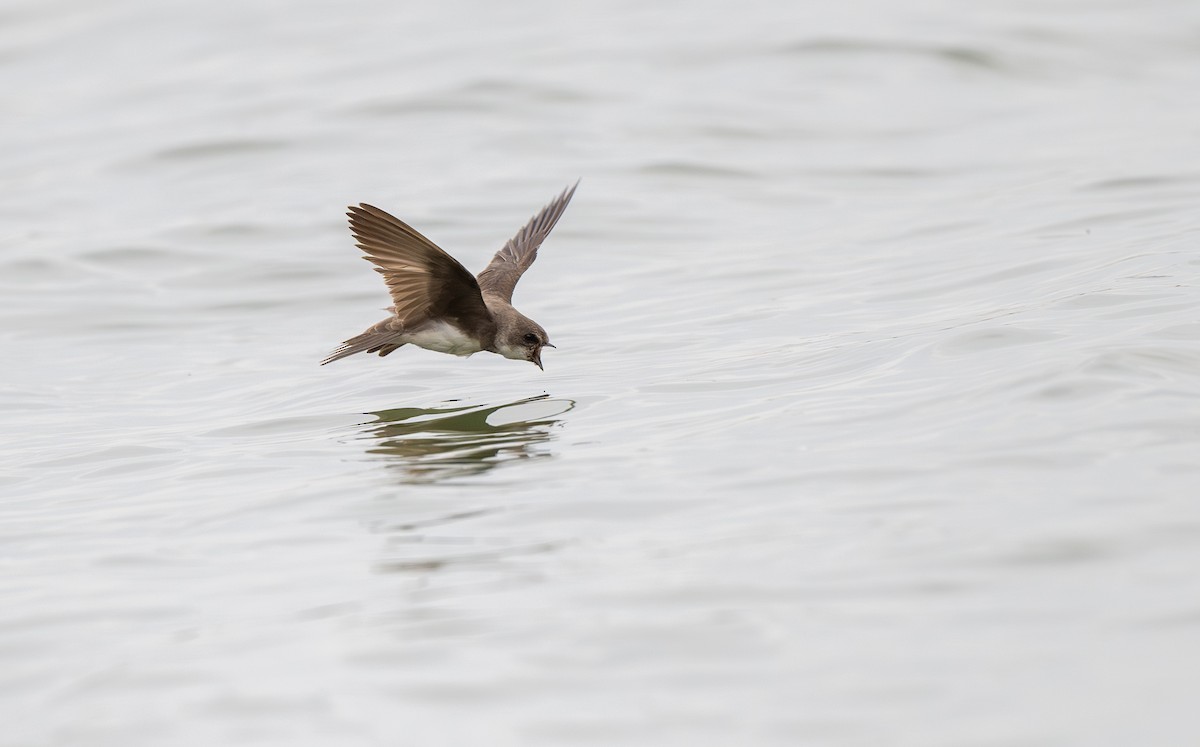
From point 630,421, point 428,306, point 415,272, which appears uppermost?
point 415,272

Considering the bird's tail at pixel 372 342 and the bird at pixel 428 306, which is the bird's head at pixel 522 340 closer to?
the bird at pixel 428 306

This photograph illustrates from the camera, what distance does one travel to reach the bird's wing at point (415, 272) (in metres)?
8.02

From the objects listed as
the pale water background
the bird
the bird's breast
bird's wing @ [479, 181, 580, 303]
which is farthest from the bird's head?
bird's wing @ [479, 181, 580, 303]

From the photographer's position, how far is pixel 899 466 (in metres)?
6.43

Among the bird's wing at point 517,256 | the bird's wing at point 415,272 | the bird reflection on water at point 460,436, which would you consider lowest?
the bird reflection on water at point 460,436

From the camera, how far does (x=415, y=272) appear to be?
27.8 feet

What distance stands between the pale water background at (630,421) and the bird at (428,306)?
1.24 ft

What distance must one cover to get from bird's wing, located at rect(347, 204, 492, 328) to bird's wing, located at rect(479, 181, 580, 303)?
0.97 meters

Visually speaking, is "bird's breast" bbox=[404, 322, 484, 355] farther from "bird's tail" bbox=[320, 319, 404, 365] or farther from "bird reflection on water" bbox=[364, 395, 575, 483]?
"bird reflection on water" bbox=[364, 395, 575, 483]

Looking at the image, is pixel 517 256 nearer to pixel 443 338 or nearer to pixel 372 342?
pixel 443 338

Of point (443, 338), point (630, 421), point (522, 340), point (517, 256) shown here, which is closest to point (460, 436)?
point (630, 421)

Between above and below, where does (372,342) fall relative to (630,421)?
above

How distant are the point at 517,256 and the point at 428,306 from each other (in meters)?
1.92

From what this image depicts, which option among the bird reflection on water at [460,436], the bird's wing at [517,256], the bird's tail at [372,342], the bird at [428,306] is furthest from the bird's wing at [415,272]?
the bird's wing at [517,256]
